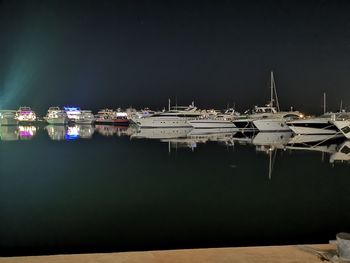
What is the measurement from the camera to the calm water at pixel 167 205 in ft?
15.3

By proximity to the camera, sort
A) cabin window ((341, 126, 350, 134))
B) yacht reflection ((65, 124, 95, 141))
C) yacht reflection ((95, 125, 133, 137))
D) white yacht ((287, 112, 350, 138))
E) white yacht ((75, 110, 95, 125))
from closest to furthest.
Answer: cabin window ((341, 126, 350, 134)) < white yacht ((287, 112, 350, 138)) < yacht reflection ((65, 124, 95, 141)) < yacht reflection ((95, 125, 133, 137)) < white yacht ((75, 110, 95, 125))

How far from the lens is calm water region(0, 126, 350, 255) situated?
4.67m

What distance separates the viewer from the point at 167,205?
6418 millimetres

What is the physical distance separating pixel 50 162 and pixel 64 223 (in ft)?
28.1

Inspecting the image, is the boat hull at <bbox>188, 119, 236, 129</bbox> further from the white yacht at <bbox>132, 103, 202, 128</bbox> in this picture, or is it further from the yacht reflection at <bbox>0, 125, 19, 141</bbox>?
the yacht reflection at <bbox>0, 125, 19, 141</bbox>

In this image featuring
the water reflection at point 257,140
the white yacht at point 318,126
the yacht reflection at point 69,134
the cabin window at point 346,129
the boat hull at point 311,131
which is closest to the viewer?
the water reflection at point 257,140

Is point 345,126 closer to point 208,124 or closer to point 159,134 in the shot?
point 159,134

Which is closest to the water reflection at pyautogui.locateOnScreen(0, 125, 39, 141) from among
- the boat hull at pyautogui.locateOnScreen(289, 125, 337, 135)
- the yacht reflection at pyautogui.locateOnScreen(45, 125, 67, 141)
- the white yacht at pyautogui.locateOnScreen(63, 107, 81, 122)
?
the yacht reflection at pyautogui.locateOnScreen(45, 125, 67, 141)

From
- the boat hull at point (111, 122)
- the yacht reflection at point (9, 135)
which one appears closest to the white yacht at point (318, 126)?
the yacht reflection at point (9, 135)

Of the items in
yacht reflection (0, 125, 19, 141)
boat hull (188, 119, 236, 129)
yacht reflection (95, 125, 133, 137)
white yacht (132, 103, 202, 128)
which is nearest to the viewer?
yacht reflection (0, 125, 19, 141)

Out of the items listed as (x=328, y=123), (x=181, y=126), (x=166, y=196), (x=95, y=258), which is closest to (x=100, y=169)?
(x=166, y=196)

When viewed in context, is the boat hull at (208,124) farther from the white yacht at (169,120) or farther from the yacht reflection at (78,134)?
the yacht reflection at (78,134)

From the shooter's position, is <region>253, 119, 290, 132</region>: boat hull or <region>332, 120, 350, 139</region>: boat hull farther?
<region>253, 119, 290, 132</region>: boat hull

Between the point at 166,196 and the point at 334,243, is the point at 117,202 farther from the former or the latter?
the point at 334,243
